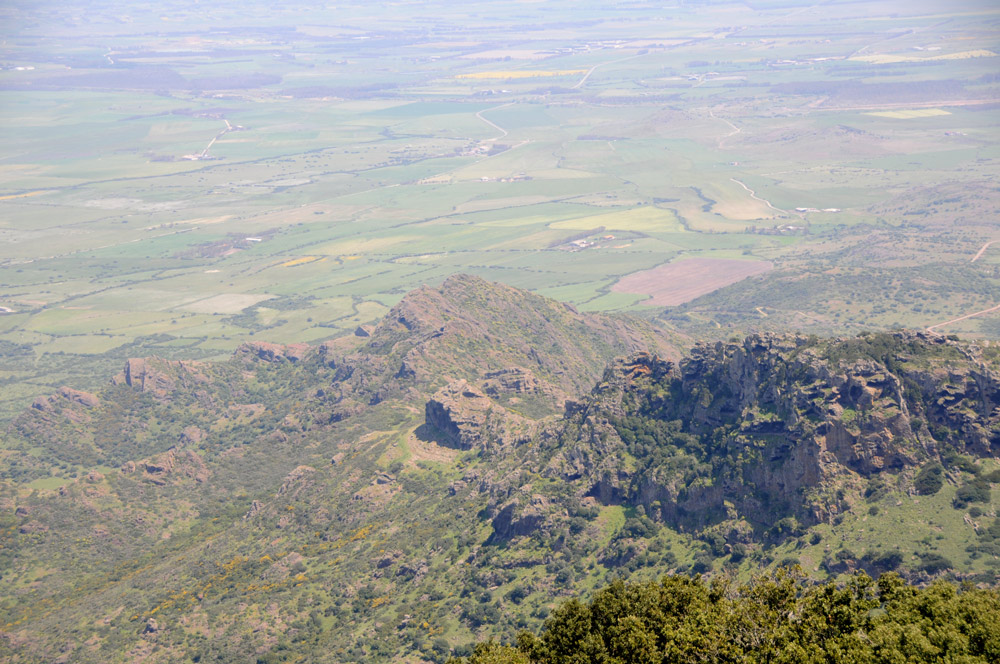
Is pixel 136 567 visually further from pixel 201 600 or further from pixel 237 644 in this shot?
pixel 237 644

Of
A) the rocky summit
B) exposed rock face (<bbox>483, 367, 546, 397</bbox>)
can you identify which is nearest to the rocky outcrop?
the rocky summit

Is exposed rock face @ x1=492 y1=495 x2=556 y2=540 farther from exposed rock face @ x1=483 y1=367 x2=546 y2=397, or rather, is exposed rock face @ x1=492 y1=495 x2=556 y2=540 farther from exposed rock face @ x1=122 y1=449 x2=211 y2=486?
exposed rock face @ x1=122 y1=449 x2=211 y2=486

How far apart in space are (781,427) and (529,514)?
3687 cm

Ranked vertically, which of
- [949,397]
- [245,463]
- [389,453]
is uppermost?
[949,397]

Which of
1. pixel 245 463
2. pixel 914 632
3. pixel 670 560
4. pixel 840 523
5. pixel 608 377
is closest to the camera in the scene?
pixel 914 632

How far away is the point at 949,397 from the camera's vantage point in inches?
4717

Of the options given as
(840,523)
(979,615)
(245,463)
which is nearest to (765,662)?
(979,615)

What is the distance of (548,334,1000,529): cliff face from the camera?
4619 inches

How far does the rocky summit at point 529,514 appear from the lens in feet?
380

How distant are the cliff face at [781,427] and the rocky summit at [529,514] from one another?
28 cm

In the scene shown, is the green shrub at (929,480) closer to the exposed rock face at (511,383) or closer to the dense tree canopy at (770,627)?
the dense tree canopy at (770,627)

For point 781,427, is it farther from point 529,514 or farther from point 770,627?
point 770,627

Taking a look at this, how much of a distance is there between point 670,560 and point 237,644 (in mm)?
59269

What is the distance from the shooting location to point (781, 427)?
12356 centimetres
